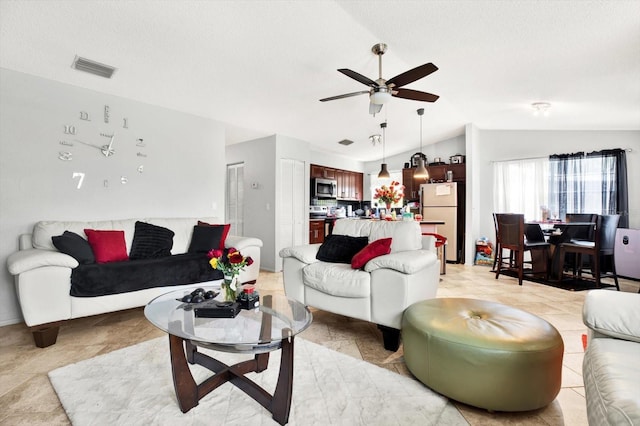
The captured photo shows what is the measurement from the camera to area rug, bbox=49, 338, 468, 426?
1.57m

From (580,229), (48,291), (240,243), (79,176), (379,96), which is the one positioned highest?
(379,96)

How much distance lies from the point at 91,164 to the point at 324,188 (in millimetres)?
4435

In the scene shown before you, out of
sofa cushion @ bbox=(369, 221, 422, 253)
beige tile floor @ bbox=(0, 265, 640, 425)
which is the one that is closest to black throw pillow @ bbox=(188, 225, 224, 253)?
beige tile floor @ bbox=(0, 265, 640, 425)

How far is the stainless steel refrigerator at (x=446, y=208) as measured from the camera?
6.13 m

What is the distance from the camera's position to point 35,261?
7.87 feet

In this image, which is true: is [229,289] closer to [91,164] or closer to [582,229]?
[91,164]

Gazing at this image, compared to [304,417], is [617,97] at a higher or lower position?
higher

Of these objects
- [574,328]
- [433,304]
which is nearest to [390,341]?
[433,304]

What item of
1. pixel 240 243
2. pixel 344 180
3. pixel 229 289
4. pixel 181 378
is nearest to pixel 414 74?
pixel 229 289

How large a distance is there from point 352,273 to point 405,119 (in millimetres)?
3701

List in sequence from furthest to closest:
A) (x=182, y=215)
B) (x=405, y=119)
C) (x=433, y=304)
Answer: (x=405, y=119), (x=182, y=215), (x=433, y=304)

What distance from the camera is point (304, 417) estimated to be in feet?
5.20

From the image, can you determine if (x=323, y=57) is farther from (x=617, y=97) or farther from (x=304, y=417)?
(x=617, y=97)

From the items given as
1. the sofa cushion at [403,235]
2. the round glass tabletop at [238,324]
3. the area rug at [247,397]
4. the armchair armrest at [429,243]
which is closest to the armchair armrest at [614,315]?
the area rug at [247,397]
